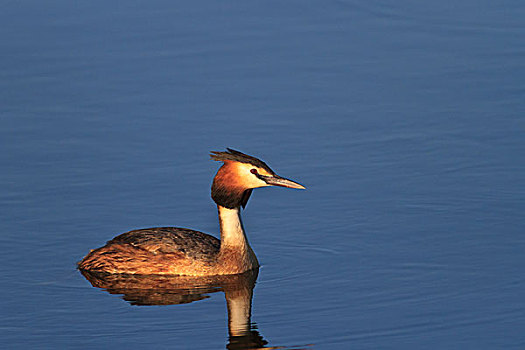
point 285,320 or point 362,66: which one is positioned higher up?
point 362,66

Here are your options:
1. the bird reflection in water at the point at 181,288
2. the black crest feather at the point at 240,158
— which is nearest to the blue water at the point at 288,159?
the bird reflection in water at the point at 181,288

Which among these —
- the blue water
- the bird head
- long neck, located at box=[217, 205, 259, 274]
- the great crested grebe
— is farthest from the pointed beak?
the blue water

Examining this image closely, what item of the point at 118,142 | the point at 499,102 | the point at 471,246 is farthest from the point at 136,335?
the point at 499,102

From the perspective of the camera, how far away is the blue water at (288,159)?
12.9 m

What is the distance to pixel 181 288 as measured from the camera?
1416 cm

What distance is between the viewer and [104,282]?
14469mm

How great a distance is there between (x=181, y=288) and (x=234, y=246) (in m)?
0.84

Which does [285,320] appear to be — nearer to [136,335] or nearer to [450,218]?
[136,335]

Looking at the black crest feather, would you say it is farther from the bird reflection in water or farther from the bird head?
the bird reflection in water

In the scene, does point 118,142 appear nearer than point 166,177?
No

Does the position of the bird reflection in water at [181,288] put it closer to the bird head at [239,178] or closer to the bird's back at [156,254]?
the bird's back at [156,254]

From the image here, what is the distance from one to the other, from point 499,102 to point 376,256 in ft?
17.1

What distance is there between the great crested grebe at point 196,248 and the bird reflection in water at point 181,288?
0.09 meters

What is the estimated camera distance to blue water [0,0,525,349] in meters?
12.9
